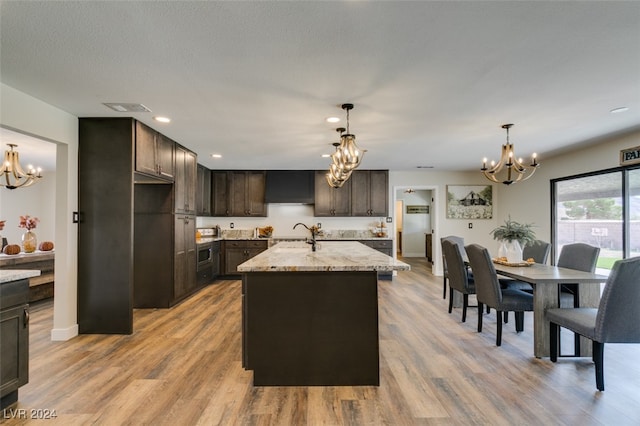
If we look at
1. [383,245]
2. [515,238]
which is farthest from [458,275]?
[383,245]

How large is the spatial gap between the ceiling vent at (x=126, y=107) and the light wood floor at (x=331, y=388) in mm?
2367

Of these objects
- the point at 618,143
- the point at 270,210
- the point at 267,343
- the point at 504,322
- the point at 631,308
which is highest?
the point at 618,143

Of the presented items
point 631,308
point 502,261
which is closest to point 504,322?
point 502,261

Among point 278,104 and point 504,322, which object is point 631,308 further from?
point 278,104

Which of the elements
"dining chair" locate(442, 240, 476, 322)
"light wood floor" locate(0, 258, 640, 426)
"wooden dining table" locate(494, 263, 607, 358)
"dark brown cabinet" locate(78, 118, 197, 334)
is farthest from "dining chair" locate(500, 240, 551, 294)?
"dark brown cabinet" locate(78, 118, 197, 334)

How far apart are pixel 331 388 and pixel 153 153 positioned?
10.9ft

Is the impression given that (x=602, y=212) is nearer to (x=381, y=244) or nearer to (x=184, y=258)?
(x=381, y=244)

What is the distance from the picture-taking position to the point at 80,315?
11.4 ft

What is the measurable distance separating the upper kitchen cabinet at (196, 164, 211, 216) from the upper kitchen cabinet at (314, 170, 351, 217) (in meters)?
2.32

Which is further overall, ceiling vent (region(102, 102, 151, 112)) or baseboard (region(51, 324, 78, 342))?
baseboard (region(51, 324, 78, 342))

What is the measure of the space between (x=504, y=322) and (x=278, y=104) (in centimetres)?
373

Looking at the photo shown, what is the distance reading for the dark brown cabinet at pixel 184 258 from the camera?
14.8 feet

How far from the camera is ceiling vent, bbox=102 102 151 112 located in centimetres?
302

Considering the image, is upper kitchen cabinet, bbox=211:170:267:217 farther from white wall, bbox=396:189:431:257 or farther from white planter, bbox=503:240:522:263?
white wall, bbox=396:189:431:257
